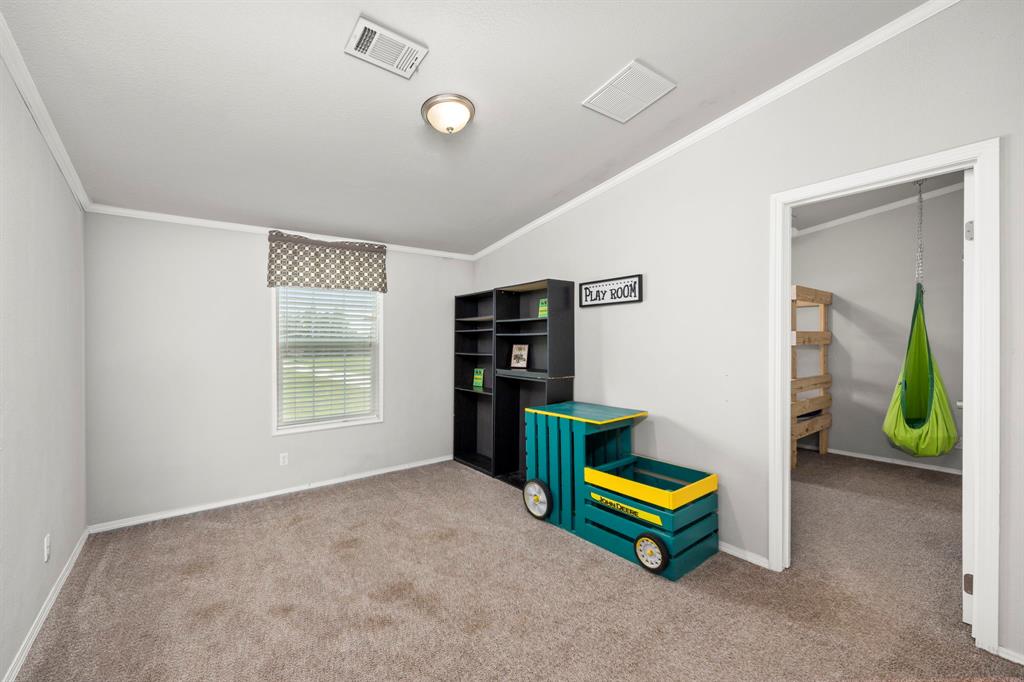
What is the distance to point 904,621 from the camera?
204cm

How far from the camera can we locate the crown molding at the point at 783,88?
78.2 inches

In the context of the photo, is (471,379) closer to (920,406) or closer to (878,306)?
(920,406)

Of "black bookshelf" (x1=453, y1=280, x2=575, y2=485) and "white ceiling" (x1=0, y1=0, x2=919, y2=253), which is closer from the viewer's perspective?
"white ceiling" (x1=0, y1=0, x2=919, y2=253)

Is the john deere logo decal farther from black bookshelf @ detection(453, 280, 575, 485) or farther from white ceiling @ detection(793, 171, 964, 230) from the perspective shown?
white ceiling @ detection(793, 171, 964, 230)

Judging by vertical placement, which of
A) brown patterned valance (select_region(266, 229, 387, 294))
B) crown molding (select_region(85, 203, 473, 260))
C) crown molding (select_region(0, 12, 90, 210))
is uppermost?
crown molding (select_region(0, 12, 90, 210))

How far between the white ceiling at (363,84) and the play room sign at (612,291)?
874 mm

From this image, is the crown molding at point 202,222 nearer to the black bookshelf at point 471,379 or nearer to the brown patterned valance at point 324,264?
the brown patterned valance at point 324,264

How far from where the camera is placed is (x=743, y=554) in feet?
8.71

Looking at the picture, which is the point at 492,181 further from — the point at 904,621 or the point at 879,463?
the point at 879,463

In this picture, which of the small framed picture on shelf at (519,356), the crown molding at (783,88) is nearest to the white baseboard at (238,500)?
the small framed picture on shelf at (519,356)

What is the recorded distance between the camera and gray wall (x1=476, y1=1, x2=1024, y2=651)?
179 cm

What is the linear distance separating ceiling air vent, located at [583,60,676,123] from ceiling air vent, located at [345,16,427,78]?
97 centimetres

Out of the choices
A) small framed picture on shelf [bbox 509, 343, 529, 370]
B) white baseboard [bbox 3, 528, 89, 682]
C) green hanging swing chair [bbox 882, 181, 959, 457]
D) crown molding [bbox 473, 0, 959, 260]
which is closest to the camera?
white baseboard [bbox 3, 528, 89, 682]

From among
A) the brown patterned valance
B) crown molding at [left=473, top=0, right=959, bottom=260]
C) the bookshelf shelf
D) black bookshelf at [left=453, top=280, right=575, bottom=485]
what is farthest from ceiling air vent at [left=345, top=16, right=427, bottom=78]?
the bookshelf shelf
